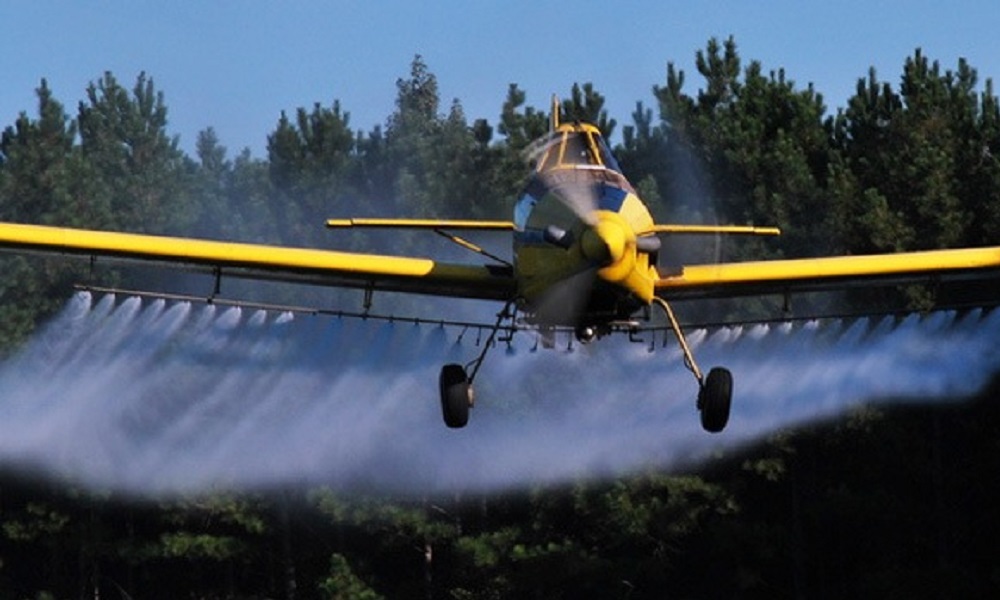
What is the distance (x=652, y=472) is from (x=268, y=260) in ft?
85.8

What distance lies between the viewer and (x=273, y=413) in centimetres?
4747

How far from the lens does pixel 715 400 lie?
2702 centimetres

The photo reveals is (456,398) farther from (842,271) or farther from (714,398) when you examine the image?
(842,271)

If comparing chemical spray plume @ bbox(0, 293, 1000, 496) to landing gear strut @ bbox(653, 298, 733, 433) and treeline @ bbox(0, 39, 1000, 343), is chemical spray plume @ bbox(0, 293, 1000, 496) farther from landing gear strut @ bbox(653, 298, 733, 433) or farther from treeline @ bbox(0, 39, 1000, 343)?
landing gear strut @ bbox(653, 298, 733, 433)

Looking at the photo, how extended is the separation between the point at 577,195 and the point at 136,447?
93.8ft

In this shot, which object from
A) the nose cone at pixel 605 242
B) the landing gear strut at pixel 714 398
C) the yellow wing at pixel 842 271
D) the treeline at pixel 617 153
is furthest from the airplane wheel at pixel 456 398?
the treeline at pixel 617 153

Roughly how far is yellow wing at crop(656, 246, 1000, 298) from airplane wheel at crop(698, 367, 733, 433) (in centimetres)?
195

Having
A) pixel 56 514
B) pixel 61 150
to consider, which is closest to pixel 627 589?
pixel 56 514

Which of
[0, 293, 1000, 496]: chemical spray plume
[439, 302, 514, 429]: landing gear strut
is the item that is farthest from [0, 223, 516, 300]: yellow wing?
[0, 293, 1000, 496]: chemical spray plume

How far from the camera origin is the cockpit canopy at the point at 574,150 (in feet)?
88.2

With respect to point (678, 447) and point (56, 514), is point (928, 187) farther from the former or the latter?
point (56, 514)

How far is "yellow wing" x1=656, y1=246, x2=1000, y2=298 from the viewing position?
A: 2927cm

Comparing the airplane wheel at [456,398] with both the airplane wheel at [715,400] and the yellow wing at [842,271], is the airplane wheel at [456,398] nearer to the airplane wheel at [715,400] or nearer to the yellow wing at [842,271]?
the airplane wheel at [715,400]

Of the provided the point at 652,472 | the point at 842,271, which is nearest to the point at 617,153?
the point at 652,472
